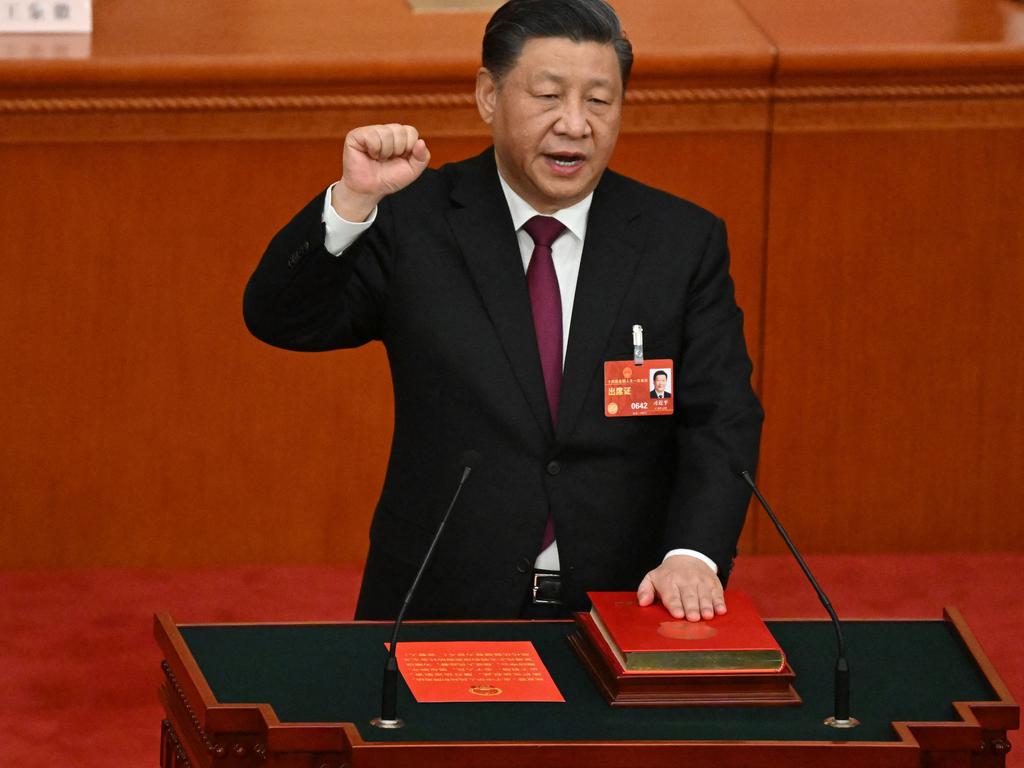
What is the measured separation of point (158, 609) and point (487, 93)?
195cm

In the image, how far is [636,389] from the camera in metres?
2.59

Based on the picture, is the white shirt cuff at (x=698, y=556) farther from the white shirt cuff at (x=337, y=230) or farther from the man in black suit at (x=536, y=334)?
the white shirt cuff at (x=337, y=230)

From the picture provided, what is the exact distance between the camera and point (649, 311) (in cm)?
266

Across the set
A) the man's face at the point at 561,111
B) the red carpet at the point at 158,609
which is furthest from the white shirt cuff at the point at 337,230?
the red carpet at the point at 158,609

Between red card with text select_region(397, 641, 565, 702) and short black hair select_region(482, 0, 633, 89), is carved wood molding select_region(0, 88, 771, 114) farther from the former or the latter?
red card with text select_region(397, 641, 565, 702)

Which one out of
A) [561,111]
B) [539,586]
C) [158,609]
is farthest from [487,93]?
[158,609]

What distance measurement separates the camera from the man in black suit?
8.42ft

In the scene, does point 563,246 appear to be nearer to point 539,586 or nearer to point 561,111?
point 561,111

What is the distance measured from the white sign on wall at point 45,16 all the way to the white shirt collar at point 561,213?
2.15 metres

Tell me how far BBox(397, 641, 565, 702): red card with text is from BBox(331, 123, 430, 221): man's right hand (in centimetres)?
56

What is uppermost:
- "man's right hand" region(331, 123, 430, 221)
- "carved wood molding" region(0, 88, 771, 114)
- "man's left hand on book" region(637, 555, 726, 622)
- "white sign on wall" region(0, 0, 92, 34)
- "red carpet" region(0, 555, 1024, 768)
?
"white sign on wall" region(0, 0, 92, 34)

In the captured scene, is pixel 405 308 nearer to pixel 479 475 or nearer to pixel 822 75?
pixel 479 475

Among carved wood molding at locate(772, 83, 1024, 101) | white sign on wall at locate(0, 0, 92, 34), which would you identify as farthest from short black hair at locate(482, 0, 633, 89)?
white sign on wall at locate(0, 0, 92, 34)

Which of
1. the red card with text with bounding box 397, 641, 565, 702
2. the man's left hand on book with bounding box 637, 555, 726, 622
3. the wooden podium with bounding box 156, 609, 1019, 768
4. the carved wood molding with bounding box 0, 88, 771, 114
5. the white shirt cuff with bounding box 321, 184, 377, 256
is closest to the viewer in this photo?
the wooden podium with bounding box 156, 609, 1019, 768
